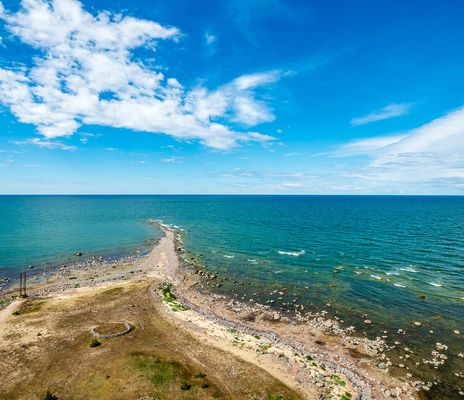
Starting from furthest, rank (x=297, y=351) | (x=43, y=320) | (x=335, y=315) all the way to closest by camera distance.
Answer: (x=335, y=315) → (x=43, y=320) → (x=297, y=351)

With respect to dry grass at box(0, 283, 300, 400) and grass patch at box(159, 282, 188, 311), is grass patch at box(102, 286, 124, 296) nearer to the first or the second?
grass patch at box(159, 282, 188, 311)

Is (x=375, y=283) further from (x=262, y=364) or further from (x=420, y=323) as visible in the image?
(x=262, y=364)

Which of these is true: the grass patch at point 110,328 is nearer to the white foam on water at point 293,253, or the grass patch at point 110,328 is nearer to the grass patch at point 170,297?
the grass patch at point 170,297

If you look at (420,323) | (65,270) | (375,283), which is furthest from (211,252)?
(420,323)

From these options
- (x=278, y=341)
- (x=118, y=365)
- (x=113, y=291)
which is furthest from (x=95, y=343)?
(x=278, y=341)

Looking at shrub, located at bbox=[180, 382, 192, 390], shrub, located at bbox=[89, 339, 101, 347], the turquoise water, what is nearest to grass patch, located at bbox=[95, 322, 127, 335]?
shrub, located at bbox=[89, 339, 101, 347]

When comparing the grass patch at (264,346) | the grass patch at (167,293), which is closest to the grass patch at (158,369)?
the grass patch at (264,346)
